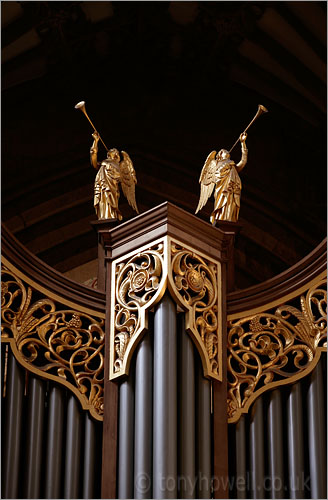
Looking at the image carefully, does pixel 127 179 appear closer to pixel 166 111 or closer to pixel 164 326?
pixel 164 326

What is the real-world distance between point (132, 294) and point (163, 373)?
0.58 meters

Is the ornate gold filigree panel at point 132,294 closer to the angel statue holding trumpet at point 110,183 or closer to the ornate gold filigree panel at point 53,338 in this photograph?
the ornate gold filigree panel at point 53,338

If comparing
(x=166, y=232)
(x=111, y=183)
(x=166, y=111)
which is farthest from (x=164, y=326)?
(x=166, y=111)

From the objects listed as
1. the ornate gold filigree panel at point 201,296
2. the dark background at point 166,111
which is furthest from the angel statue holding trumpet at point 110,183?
the dark background at point 166,111

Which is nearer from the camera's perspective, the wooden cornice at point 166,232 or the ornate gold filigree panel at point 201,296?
the ornate gold filigree panel at point 201,296

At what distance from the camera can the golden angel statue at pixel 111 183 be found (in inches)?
330

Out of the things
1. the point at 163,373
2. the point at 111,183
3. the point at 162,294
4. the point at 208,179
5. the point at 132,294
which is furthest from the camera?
the point at 208,179

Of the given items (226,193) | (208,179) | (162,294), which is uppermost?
(208,179)

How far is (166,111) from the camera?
1143 centimetres

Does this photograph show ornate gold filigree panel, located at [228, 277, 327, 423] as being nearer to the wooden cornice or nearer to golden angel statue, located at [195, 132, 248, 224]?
the wooden cornice

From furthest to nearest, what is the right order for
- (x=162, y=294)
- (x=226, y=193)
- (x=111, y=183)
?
(x=111, y=183)
(x=226, y=193)
(x=162, y=294)

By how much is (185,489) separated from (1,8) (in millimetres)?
4693

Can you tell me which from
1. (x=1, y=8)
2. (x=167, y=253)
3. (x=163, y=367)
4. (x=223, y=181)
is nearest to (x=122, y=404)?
(x=163, y=367)

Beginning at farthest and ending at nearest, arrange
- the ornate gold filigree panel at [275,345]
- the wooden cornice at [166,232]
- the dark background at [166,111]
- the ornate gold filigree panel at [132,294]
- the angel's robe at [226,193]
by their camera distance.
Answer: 1. the dark background at [166,111]
2. the angel's robe at [226,193]
3. the wooden cornice at [166,232]
4. the ornate gold filigree panel at [275,345]
5. the ornate gold filigree panel at [132,294]
